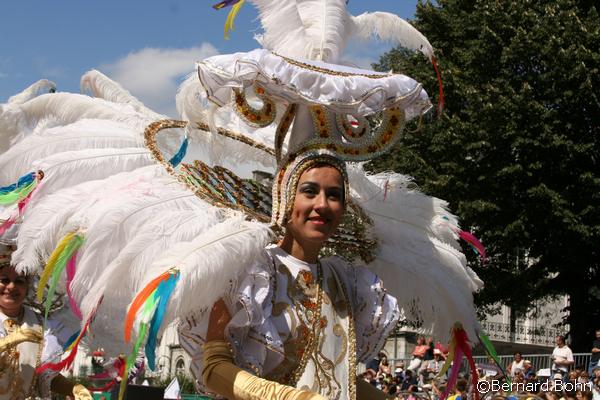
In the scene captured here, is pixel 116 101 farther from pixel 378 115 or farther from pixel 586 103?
pixel 586 103

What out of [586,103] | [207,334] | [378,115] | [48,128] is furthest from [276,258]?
[586,103]

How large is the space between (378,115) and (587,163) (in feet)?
53.3

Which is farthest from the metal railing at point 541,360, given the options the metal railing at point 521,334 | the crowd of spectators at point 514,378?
the metal railing at point 521,334

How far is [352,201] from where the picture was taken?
457 centimetres

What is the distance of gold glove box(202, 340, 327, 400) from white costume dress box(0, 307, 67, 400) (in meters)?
2.01

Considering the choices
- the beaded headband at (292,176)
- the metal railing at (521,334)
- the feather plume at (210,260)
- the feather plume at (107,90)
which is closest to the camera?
the feather plume at (210,260)

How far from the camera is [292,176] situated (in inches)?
156

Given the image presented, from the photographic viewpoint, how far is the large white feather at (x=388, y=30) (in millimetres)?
4465

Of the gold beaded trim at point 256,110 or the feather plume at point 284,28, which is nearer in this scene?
the gold beaded trim at point 256,110

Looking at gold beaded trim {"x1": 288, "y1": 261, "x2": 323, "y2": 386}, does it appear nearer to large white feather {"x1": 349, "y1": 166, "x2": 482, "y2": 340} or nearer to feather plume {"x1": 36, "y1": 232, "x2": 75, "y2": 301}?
large white feather {"x1": 349, "y1": 166, "x2": 482, "y2": 340}

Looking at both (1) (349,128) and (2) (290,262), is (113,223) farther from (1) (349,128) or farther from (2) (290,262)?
(1) (349,128)

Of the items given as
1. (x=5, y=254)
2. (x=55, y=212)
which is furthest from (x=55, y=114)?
(x=55, y=212)

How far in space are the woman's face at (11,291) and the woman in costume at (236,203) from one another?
36cm

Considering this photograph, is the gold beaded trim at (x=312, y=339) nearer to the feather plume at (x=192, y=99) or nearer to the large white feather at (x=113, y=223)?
the large white feather at (x=113, y=223)
